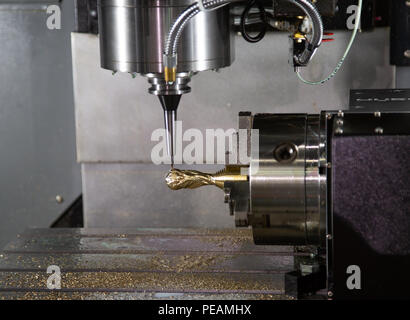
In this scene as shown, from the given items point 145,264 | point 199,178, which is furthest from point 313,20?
point 145,264

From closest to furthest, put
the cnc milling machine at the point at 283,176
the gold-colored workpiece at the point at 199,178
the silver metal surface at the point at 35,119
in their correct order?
1. the cnc milling machine at the point at 283,176
2. the gold-colored workpiece at the point at 199,178
3. the silver metal surface at the point at 35,119

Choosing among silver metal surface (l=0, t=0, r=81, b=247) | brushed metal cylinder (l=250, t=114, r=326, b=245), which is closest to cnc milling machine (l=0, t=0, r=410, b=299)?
brushed metal cylinder (l=250, t=114, r=326, b=245)

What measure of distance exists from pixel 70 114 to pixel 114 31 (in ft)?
2.39

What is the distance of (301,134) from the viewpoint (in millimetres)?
1121

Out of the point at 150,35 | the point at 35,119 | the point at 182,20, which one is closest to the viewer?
the point at 182,20

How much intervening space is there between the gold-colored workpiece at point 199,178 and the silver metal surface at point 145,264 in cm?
16

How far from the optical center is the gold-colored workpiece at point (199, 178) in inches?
46.4

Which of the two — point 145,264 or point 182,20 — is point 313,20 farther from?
point 145,264

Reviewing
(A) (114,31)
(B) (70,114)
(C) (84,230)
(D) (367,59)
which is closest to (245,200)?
(A) (114,31)

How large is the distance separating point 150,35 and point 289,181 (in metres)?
0.36

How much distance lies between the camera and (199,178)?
4.00 ft

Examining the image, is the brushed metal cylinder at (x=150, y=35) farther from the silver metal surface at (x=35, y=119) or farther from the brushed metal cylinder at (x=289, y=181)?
the silver metal surface at (x=35, y=119)

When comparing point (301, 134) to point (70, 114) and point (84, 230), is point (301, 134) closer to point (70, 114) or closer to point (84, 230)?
point (84, 230)

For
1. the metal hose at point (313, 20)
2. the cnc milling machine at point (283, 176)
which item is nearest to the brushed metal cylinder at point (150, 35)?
the cnc milling machine at point (283, 176)
